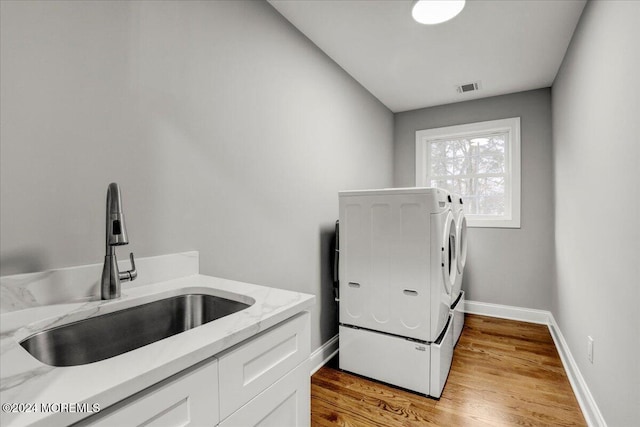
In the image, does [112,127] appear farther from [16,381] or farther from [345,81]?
[345,81]

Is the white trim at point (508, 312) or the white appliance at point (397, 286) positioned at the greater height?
the white appliance at point (397, 286)

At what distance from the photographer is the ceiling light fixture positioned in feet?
6.26

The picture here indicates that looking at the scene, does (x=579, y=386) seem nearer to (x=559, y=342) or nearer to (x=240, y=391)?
(x=559, y=342)

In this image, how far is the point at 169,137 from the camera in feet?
4.63

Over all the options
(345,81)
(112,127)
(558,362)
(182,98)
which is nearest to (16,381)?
(112,127)

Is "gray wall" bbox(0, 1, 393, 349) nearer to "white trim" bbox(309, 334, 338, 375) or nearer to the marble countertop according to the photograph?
"white trim" bbox(309, 334, 338, 375)

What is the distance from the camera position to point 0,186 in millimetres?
944

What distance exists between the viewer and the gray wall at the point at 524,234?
3355 millimetres

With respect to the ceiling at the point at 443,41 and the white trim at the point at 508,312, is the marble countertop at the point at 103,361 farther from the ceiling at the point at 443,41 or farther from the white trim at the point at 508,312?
the white trim at the point at 508,312

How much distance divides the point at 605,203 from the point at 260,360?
1758 millimetres

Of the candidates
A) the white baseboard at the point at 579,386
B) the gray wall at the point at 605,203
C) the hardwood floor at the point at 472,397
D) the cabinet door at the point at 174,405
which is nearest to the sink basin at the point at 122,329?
the cabinet door at the point at 174,405

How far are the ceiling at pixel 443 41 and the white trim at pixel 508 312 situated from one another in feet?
7.63

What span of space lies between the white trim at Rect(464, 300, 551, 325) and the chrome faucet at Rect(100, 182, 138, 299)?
3.65m

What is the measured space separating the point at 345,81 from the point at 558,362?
287 centimetres
